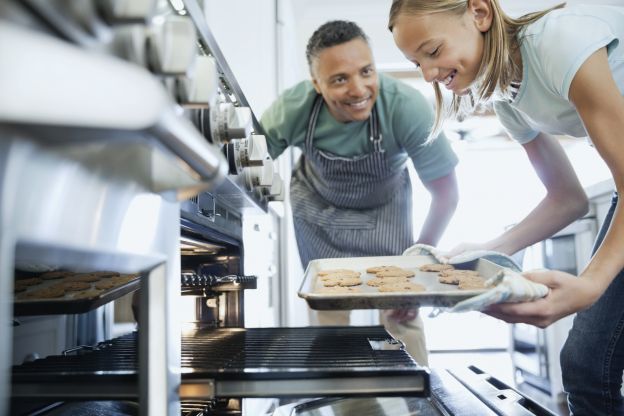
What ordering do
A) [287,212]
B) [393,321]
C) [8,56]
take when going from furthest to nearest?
1. [287,212]
2. [393,321]
3. [8,56]

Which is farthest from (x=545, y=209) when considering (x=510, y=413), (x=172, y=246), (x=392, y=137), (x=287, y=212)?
(x=287, y=212)

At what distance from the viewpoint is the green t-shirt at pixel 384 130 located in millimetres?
1579

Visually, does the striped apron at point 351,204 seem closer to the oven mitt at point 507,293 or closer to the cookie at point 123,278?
the oven mitt at point 507,293

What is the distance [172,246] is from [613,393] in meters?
0.96

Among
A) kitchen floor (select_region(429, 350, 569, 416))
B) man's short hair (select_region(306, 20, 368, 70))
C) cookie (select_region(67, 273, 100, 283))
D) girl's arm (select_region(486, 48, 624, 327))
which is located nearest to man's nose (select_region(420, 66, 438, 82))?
girl's arm (select_region(486, 48, 624, 327))

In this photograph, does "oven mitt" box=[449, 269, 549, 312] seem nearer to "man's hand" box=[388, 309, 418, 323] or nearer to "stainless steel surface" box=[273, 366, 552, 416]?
"stainless steel surface" box=[273, 366, 552, 416]

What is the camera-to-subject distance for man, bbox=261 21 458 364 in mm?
1513

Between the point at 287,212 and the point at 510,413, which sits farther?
the point at 287,212

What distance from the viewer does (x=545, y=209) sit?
1.26m

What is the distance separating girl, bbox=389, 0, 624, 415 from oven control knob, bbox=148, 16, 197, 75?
590 mm

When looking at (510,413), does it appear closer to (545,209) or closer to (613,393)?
(613,393)

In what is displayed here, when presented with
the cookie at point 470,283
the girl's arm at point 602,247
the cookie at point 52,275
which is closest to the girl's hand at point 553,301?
the girl's arm at point 602,247

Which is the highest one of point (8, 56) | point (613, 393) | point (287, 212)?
point (287, 212)

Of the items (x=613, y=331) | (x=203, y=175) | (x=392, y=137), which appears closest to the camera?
(x=203, y=175)
